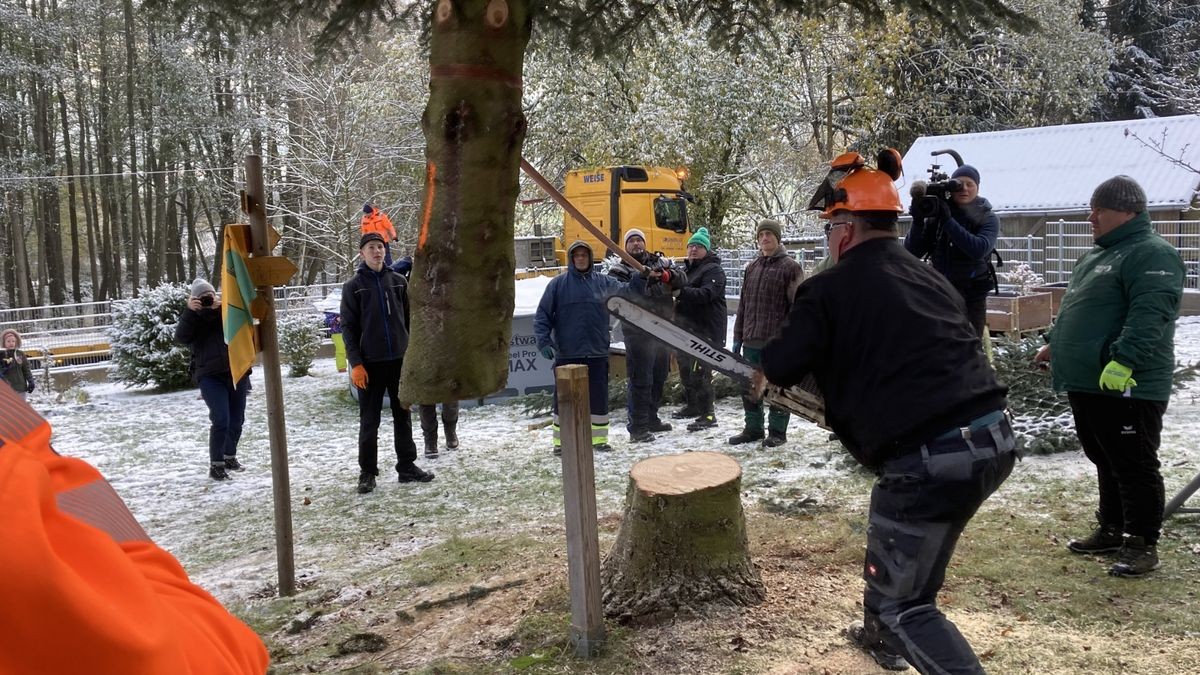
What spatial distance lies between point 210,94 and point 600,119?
13.3 m

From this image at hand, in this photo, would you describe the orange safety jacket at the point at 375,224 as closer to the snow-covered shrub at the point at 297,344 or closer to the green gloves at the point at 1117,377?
the green gloves at the point at 1117,377

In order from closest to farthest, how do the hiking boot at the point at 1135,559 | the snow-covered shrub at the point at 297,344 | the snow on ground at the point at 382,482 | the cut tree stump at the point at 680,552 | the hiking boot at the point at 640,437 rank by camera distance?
the cut tree stump at the point at 680,552
the hiking boot at the point at 1135,559
the snow on ground at the point at 382,482
the hiking boot at the point at 640,437
the snow-covered shrub at the point at 297,344

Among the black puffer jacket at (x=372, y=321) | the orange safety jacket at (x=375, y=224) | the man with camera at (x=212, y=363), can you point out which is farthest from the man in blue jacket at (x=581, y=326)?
the man with camera at (x=212, y=363)

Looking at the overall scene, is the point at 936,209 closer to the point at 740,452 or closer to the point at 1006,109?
the point at 740,452

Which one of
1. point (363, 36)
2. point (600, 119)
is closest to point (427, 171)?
point (363, 36)

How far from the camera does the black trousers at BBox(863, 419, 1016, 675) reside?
2.68 metres

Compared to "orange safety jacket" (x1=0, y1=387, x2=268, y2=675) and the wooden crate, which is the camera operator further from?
"orange safety jacket" (x1=0, y1=387, x2=268, y2=675)

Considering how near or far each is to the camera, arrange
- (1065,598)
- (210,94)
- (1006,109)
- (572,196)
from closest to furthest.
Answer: (1065,598)
(572,196)
(1006,109)
(210,94)

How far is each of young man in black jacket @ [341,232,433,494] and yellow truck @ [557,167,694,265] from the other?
1214 centimetres

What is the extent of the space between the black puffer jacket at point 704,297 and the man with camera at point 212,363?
13.7 ft

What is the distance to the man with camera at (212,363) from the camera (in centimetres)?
763

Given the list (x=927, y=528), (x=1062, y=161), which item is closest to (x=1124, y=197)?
(x=927, y=528)

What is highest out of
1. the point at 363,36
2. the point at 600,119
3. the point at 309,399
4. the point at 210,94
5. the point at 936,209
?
the point at 210,94

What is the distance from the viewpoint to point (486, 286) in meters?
2.64
